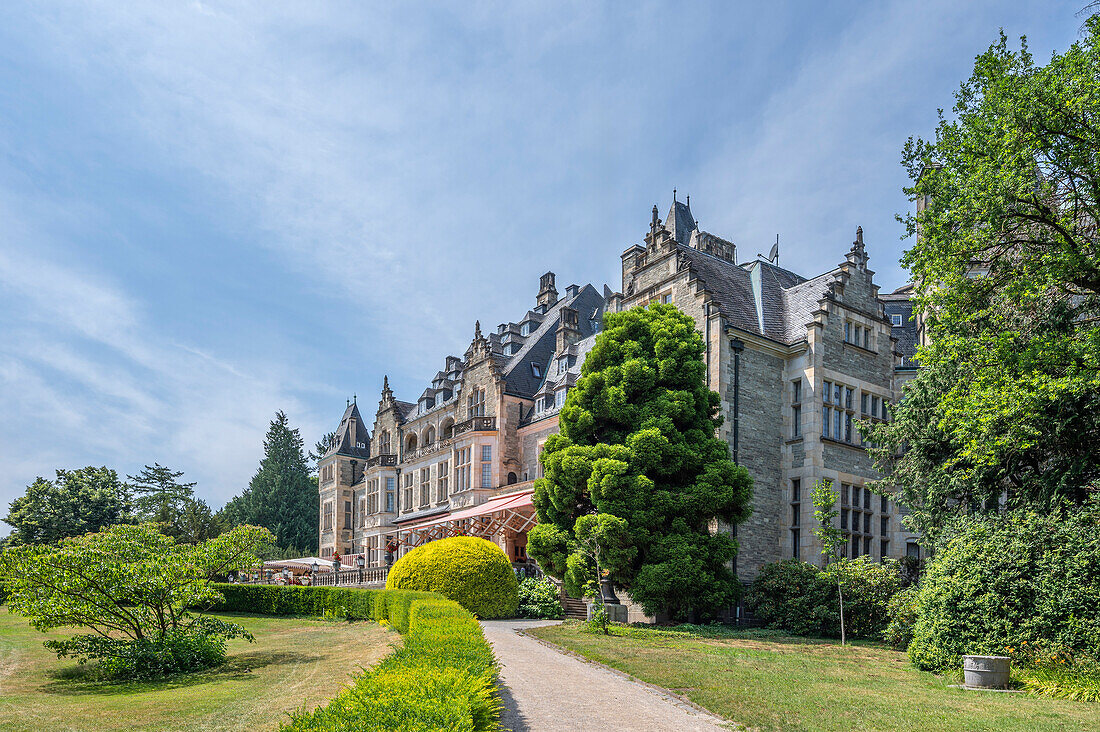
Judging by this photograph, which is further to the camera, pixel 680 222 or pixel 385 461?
pixel 385 461

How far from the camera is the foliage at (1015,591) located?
43.2ft

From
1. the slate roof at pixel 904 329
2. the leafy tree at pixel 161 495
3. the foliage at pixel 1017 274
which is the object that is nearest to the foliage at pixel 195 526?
the leafy tree at pixel 161 495

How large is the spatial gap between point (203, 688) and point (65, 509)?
1636 inches

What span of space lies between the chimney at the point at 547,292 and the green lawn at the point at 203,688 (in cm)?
2913

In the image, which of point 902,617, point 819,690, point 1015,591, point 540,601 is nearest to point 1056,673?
point 1015,591

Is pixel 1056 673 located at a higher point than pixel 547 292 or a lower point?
lower

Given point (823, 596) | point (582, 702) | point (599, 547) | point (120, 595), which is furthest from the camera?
point (823, 596)

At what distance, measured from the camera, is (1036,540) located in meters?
14.1

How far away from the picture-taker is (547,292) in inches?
1999

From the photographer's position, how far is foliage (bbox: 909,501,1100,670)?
1318cm

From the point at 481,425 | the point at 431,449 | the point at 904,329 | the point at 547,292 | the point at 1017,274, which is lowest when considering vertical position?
the point at 431,449

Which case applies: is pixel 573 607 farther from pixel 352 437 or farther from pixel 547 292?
pixel 352 437

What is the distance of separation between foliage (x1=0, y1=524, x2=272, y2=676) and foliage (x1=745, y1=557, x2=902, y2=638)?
50.4ft

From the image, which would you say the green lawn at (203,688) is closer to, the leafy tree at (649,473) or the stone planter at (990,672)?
the leafy tree at (649,473)
